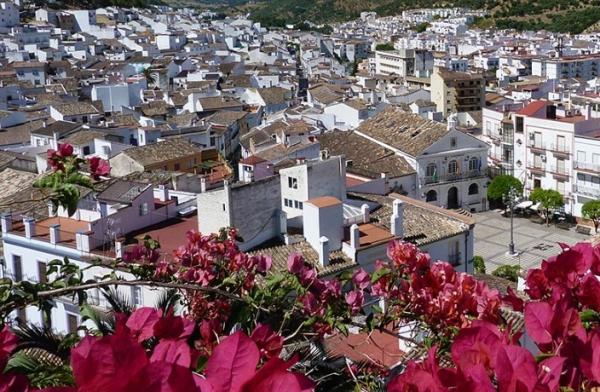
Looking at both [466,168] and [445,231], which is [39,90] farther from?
[445,231]

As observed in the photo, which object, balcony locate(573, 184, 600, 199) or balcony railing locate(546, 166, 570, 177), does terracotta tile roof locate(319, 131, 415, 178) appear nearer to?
balcony railing locate(546, 166, 570, 177)

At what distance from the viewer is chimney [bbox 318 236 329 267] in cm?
1292

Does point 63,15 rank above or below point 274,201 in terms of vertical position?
above

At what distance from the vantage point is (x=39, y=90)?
46000 mm

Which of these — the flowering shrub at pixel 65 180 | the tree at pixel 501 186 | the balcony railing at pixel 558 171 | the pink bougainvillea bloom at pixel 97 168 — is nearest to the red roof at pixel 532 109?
the balcony railing at pixel 558 171

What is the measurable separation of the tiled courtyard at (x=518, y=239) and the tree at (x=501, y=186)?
97cm

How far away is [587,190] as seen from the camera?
3228cm

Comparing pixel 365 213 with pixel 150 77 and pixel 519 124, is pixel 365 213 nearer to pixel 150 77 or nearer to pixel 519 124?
pixel 519 124

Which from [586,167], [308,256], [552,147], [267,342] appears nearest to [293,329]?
[267,342]

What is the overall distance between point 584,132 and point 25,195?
23.1 meters

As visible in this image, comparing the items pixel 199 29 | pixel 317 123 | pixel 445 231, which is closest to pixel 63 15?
pixel 199 29

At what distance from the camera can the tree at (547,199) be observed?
31.9 meters

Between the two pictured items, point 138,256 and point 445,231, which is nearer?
point 138,256

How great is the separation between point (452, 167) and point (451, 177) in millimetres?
423
